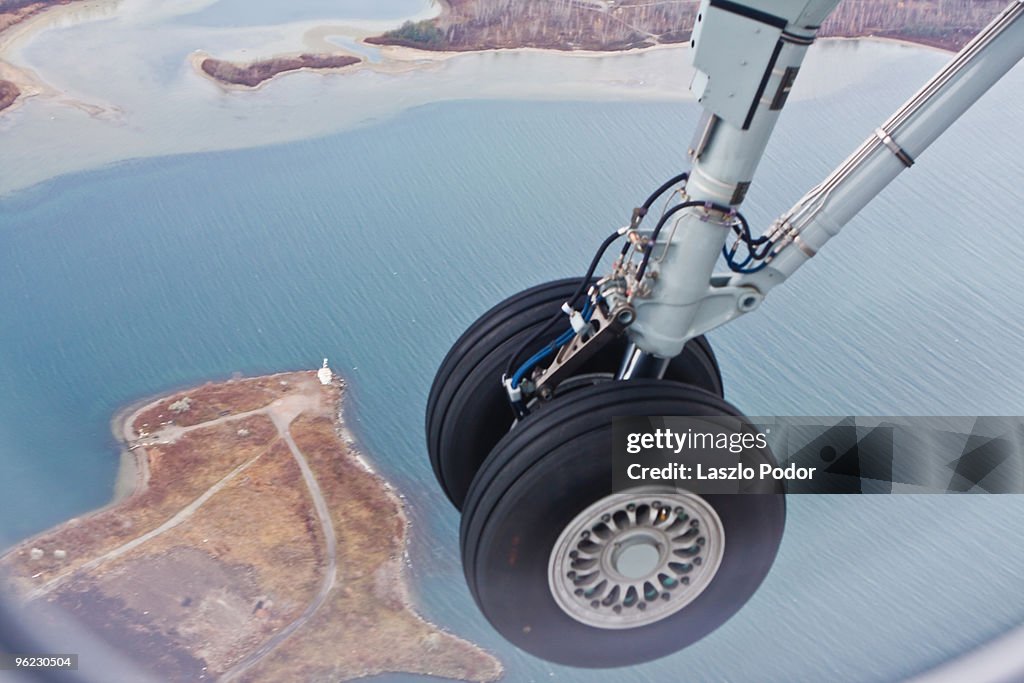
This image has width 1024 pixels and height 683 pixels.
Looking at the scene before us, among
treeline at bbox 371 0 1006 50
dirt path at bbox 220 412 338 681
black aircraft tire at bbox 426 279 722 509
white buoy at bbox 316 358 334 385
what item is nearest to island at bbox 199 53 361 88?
treeline at bbox 371 0 1006 50

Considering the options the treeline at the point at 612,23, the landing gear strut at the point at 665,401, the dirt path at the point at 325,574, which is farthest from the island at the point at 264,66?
the landing gear strut at the point at 665,401

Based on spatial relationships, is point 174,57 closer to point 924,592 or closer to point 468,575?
point 468,575

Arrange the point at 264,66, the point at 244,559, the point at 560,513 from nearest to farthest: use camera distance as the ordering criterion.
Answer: the point at 560,513
the point at 244,559
the point at 264,66

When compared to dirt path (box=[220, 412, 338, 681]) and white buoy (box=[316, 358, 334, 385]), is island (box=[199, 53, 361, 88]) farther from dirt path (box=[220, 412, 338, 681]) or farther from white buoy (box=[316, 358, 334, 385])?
dirt path (box=[220, 412, 338, 681])

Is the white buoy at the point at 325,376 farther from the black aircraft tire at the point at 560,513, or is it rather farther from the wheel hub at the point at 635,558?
the wheel hub at the point at 635,558

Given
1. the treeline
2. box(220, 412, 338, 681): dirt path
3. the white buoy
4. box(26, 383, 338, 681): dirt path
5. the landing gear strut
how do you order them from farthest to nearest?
the treeline < the white buoy < box(26, 383, 338, 681): dirt path < box(220, 412, 338, 681): dirt path < the landing gear strut

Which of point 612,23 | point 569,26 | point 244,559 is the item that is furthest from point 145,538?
point 612,23

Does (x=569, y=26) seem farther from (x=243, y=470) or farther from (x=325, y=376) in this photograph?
(x=243, y=470)
